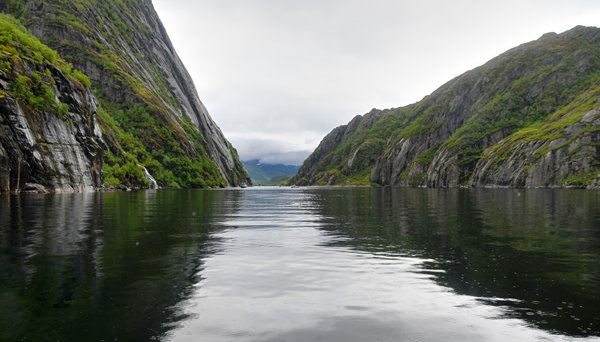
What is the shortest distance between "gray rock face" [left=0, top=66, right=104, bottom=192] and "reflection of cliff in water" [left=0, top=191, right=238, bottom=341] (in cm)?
6373

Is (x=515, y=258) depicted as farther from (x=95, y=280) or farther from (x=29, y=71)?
(x=29, y=71)

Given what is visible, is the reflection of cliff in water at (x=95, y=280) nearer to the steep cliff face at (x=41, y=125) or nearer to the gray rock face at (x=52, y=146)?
the gray rock face at (x=52, y=146)

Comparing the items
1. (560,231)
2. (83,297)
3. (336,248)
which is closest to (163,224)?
(336,248)

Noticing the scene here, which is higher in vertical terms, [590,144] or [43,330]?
[590,144]

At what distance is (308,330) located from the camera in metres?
11.2

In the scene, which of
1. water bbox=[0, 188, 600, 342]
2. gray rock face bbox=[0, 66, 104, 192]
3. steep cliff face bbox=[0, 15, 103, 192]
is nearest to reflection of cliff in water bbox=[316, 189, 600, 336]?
water bbox=[0, 188, 600, 342]

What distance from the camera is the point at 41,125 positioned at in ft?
319

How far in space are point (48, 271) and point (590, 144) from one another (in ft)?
719

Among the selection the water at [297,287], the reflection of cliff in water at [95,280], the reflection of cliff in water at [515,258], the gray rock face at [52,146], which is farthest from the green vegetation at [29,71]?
the reflection of cliff in water at [515,258]

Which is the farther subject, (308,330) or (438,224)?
(438,224)

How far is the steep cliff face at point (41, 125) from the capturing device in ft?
281

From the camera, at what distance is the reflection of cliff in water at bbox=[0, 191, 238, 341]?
11297mm

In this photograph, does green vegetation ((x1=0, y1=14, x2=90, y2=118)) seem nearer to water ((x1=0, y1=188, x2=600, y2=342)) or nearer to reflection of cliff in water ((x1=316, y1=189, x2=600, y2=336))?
water ((x1=0, y1=188, x2=600, y2=342))

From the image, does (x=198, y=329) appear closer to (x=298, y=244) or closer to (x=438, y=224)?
(x=298, y=244)
